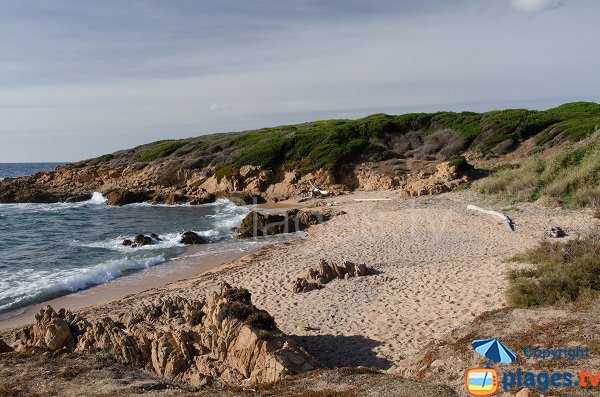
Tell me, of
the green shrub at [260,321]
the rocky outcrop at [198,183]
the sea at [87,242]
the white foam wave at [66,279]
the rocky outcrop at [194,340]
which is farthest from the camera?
the rocky outcrop at [198,183]

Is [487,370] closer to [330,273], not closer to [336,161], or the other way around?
[330,273]

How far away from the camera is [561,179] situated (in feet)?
65.6

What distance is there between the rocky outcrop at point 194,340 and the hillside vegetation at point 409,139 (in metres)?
25.0

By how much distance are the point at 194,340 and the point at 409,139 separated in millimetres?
33623

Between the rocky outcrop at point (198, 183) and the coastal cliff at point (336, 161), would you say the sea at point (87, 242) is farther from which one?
the coastal cliff at point (336, 161)

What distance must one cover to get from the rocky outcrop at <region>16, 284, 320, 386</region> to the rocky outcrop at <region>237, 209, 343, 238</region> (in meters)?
11.5

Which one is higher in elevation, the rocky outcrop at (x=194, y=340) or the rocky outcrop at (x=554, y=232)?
the rocky outcrop at (x=554, y=232)

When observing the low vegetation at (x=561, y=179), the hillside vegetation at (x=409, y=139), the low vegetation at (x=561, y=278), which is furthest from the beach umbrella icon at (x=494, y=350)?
the hillside vegetation at (x=409, y=139)

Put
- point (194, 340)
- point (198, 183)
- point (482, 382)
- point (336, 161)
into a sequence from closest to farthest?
point (482, 382), point (194, 340), point (336, 161), point (198, 183)

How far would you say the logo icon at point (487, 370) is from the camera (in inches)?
209

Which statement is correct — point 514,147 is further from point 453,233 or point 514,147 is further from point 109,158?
point 109,158

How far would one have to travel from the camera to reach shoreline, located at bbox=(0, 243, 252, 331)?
12.2m

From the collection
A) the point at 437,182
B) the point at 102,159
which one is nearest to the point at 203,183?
the point at 102,159

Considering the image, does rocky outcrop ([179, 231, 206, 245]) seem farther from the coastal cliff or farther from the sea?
the coastal cliff
